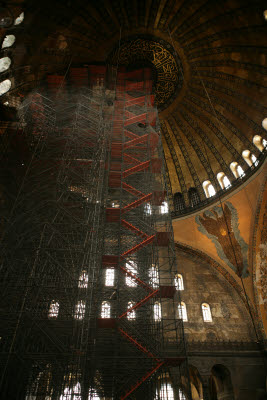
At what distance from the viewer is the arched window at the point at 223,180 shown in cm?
1546

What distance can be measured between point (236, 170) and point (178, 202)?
3899mm

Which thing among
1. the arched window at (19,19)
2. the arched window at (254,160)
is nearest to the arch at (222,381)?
the arched window at (254,160)

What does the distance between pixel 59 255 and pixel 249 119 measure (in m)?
11.3

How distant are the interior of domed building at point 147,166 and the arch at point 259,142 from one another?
8 cm

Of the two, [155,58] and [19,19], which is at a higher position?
[155,58]

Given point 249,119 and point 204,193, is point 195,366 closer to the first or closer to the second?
point 204,193

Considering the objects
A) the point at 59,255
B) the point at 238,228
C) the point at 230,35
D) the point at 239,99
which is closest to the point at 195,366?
the point at 238,228

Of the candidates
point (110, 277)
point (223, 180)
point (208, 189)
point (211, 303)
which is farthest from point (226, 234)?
point (110, 277)

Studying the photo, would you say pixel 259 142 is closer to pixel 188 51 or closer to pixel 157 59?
pixel 188 51

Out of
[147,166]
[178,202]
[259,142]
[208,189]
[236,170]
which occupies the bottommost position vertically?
[147,166]

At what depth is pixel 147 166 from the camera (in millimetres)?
12789

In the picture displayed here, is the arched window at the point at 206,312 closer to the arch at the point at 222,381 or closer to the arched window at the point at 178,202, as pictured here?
the arch at the point at 222,381

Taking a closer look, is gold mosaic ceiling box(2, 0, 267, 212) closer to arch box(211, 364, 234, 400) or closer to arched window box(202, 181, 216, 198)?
arched window box(202, 181, 216, 198)

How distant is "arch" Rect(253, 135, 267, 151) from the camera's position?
1360cm
